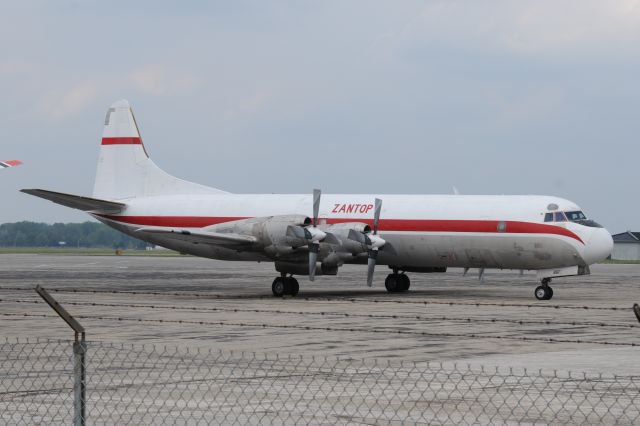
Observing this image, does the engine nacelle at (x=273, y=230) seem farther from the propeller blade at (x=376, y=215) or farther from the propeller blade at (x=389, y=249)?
the propeller blade at (x=389, y=249)

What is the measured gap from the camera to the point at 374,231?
37.5 meters

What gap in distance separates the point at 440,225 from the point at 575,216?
4549mm

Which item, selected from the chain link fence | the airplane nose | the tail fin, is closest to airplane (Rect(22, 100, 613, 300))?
the airplane nose

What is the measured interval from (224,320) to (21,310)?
21.3 feet

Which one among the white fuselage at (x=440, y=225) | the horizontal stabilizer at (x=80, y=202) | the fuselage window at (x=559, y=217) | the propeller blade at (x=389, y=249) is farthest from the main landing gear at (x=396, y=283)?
the horizontal stabilizer at (x=80, y=202)

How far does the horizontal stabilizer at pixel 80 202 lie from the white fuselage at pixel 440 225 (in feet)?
5.61

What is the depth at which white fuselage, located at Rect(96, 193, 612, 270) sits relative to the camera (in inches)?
1391

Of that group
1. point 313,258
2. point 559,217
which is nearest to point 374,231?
point 313,258

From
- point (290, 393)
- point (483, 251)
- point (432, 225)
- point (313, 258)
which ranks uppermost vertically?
point (432, 225)

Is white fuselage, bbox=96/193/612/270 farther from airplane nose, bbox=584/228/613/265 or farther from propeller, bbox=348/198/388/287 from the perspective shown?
propeller, bbox=348/198/388/287

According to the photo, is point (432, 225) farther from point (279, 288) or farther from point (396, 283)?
point (279, 288)

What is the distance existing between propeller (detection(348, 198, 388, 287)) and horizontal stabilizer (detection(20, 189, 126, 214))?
35.7 feet

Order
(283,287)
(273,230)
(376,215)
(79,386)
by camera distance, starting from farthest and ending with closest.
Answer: (376,215)
(283,287)
(273,230)
(79,386)

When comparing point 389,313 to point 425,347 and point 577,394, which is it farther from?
point 577,394
